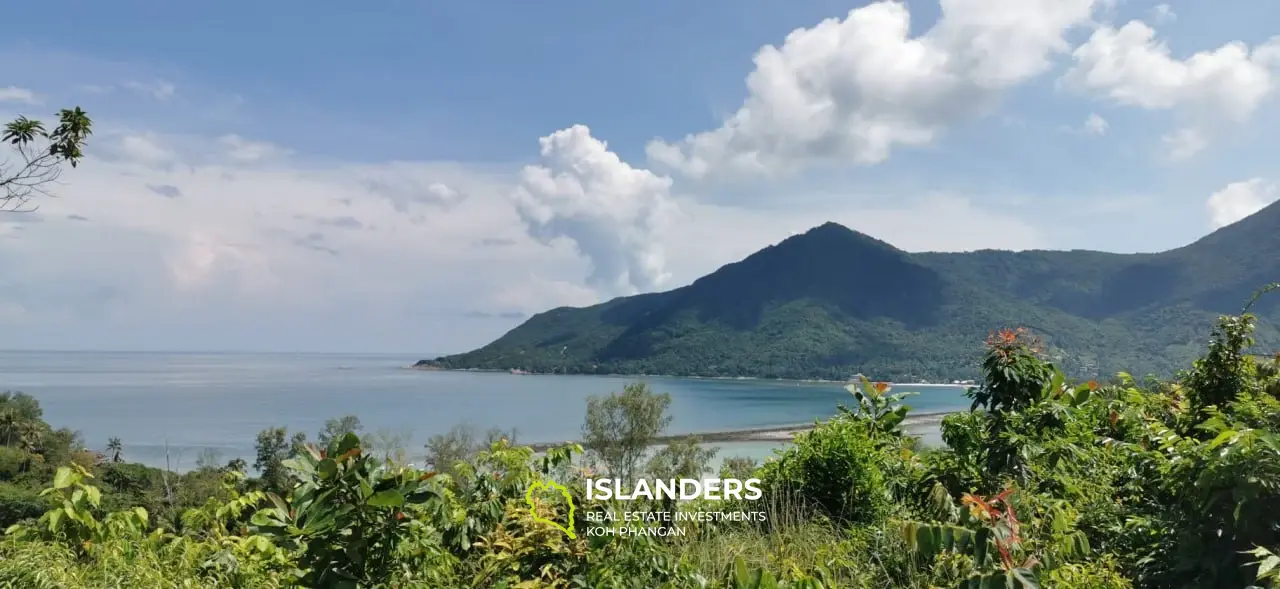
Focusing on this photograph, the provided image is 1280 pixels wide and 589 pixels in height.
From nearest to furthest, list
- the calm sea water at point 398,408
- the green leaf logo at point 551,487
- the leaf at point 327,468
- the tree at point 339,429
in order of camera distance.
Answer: the leaf at point 327,468
the tree at point 339,429
the green leaf logo at point 551,487
the calm sea water at point 398,408

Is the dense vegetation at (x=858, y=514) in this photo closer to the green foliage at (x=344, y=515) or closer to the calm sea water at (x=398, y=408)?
the green foliage at (x=344, y=515)

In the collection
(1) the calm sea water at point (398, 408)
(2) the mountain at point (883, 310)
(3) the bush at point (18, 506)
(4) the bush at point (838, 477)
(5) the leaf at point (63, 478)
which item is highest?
(2) the mountain at point (883, 310)

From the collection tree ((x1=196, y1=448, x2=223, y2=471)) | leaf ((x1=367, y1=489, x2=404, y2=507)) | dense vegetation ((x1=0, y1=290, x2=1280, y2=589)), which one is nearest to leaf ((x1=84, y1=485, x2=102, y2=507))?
dense vegetation ((x1=0, y1=290, x2=1280, y2=589))


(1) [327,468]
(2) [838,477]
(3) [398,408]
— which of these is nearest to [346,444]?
(1) [327,468]

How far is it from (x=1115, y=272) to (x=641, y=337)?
9253 cm

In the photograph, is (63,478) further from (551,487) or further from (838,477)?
(838,477)

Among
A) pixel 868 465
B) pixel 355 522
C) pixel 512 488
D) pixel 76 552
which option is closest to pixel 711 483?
pixel 868 465

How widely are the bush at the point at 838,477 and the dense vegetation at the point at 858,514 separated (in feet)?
0.04

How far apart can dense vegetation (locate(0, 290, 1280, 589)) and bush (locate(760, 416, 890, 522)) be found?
0.04 feet

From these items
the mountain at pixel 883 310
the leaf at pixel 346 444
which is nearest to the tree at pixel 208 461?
the leaf at pixel 346 444

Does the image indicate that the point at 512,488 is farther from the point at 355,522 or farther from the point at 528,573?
the point at 355,522

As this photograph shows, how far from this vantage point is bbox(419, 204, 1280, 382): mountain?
104938 mm

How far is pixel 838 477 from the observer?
441 cm

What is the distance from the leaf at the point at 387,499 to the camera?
6.86ft
